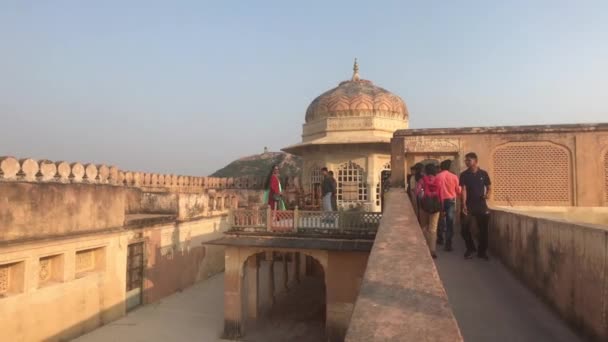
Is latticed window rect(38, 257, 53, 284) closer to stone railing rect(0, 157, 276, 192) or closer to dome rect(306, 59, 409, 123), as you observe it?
stone railing rect(0, 157, 276, 192)

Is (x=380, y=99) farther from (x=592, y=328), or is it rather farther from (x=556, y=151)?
(x=592, y=328)

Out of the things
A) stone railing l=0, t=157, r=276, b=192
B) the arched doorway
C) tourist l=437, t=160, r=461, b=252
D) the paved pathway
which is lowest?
the arched doorway

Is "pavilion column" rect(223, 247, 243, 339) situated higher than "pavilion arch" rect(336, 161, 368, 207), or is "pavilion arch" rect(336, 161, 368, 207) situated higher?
"pavilion arch" rect(336, 161, 368, 207)

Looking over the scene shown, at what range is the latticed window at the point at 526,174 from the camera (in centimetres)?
973

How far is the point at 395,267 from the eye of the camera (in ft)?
8.01

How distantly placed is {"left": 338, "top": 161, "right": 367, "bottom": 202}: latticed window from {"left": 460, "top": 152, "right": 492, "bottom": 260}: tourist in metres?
13.2

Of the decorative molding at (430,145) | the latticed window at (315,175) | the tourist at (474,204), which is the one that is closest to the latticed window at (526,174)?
the decorative molding at (430,145)

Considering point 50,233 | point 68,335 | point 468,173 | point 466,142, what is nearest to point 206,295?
point 68,335

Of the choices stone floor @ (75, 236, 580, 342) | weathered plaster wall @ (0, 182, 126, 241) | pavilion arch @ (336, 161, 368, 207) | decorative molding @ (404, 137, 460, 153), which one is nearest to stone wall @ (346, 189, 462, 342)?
stone floor @ (75, 236, 580, 342)

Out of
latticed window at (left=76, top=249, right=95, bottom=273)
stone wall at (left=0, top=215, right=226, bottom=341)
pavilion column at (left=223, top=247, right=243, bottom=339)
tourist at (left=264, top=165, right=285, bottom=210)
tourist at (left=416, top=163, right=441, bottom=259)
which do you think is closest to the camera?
tourist at (left=416, top=163, right=441, bottom=259)

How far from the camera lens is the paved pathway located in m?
3.32

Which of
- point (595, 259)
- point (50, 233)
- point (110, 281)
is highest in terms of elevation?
point (595, 259)

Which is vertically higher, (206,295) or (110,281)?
(110,281)

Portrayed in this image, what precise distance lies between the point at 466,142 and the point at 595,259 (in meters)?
7.16
